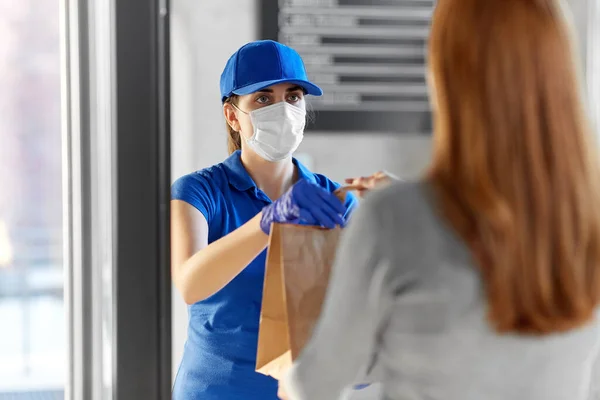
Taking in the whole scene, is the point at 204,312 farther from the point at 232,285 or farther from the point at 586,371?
the point at 586,371

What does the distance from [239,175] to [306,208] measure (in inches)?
10.3

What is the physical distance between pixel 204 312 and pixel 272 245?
0.25 metres

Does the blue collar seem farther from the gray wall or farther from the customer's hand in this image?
the gray wall

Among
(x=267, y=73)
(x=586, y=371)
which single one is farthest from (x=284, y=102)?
(x=586, y=371)

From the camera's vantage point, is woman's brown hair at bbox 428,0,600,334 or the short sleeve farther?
the short sleeve

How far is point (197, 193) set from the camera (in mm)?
975

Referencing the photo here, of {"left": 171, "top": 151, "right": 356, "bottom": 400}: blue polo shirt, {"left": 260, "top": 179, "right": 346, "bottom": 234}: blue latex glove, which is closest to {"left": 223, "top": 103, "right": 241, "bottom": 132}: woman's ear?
{"left": 171, "top": 151, "right": 356, "bottom": 400}: blue polo shirt

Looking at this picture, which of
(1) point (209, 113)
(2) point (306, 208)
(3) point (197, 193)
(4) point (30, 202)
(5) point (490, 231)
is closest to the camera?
(5) point (490, 231)

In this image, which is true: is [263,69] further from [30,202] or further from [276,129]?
[30,202]

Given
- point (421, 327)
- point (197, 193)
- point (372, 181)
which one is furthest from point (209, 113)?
point (421, 327)

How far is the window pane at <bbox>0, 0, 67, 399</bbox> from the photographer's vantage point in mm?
1019

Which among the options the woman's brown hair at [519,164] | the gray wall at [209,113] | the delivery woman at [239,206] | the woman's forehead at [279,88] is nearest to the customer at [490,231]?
the woman's brown hair at [519,164]

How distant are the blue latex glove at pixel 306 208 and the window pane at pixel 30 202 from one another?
0.37 m

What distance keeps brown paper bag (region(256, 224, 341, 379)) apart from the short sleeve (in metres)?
0.19
